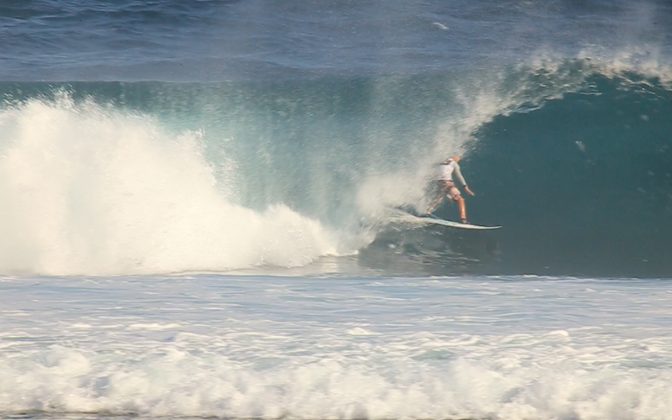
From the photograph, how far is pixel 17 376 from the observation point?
4555 millimetres

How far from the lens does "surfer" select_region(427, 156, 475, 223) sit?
10305mm

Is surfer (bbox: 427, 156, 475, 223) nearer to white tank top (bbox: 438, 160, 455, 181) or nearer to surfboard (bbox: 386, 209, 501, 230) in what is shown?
white tank top (bbox: 438, 160, 455, 181)

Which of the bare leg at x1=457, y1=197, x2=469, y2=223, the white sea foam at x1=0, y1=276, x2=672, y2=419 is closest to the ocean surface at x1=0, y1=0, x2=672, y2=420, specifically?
the white sea foam at x1=0, y1=276, x2=672, y2=419

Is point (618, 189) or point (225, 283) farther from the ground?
point (618, 189)

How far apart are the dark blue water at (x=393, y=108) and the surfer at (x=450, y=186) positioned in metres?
0.15

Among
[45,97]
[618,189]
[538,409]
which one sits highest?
[45,97]

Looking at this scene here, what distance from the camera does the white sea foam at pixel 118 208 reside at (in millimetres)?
8711

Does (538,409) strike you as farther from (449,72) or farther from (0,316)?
(449,72)

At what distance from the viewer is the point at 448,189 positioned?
1061cm

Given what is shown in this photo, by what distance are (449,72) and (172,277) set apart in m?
6.72

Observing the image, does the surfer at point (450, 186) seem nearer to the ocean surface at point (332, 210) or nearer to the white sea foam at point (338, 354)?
the ocean surface at point (332, 210)

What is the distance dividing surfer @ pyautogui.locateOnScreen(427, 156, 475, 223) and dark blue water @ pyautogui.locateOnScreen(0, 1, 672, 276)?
0.15m

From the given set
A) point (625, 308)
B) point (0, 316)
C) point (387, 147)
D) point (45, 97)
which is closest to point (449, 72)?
point (387, 147)

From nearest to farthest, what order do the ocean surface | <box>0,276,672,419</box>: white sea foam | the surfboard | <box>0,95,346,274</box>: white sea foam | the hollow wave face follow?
<box>0,276,672,419</box>: white sea foam < the ocean surface < <box>0,95,346,274</box>: white sea foam < the hollow wave face < the surfboard
